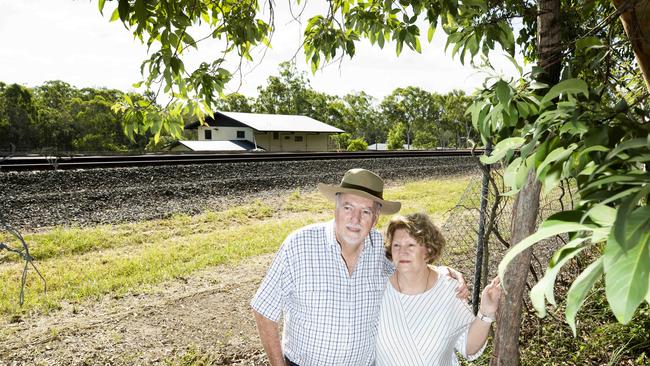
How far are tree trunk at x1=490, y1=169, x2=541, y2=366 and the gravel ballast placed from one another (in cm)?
726

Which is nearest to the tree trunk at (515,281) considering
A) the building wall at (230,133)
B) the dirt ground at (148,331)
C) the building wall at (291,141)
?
the dirt ground at (148,331)

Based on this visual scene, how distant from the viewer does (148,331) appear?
15.8 feet

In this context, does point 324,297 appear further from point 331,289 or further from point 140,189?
point 140,189

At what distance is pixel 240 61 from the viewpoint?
310cm

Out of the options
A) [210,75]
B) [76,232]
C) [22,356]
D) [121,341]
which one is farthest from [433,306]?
[76,232]

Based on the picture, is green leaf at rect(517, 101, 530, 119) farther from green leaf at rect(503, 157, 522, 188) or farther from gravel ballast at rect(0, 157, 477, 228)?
gravel ballast at rect(0, 157, 477, 228)

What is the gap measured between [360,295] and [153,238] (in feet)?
22.5

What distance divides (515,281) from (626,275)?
6.10ft

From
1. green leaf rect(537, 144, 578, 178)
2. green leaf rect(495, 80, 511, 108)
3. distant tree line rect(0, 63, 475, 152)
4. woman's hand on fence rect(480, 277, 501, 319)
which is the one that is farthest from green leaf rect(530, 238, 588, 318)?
distant tree line rect(0, 63, 475, 152)

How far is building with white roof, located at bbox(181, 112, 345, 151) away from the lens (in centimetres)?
3825

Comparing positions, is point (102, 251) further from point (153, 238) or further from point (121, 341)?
point (121, 341)

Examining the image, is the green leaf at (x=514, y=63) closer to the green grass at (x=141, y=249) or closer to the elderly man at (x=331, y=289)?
the elderly man at (x=331, y=289)

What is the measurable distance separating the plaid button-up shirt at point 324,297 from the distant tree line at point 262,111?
57.9 ft

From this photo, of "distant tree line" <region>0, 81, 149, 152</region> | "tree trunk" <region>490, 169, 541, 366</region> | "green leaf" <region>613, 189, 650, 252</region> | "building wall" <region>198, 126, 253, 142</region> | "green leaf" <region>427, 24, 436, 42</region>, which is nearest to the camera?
"green leaf" <region>613, 189, 650, 252</region>
